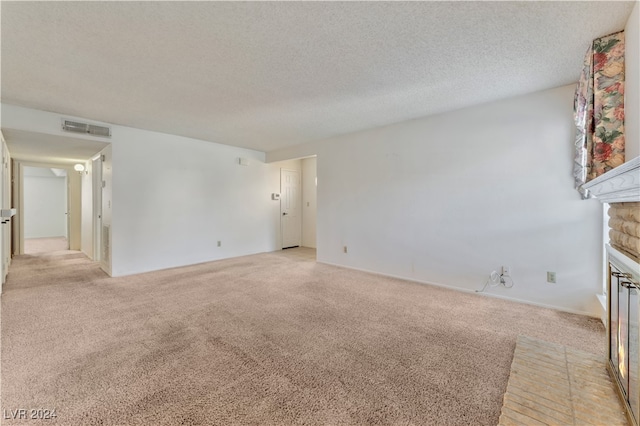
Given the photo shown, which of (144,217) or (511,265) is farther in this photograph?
(144,217)

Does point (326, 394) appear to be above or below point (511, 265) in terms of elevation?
below

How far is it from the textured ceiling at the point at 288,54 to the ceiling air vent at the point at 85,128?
205 millimetres

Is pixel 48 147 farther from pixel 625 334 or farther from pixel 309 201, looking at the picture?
pixel 625 334

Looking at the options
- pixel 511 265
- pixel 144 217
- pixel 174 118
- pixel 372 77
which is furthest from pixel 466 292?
pixel 144 217

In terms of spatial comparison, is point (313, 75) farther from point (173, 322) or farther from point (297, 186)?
point (297, 186)

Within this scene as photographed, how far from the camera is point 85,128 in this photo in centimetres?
391

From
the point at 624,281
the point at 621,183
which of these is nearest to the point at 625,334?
the point at 624,281

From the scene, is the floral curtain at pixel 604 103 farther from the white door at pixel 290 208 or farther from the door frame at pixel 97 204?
the door frame at pixel 97 204

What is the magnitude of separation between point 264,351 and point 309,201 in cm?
545

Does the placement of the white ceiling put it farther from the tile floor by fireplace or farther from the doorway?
the tile floor by fireplace

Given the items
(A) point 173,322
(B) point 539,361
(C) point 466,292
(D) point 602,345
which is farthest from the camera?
(C) point 466,292

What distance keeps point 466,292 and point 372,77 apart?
2914 millimetres

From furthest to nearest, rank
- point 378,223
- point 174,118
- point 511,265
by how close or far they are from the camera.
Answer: point 378,223 → point 174,118 → point 511,265

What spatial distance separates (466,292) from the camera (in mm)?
3504
